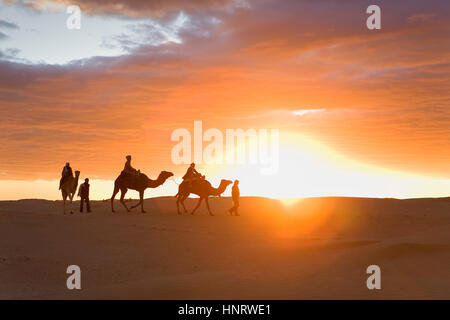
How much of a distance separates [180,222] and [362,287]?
1315 cm

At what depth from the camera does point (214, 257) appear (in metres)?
16.9

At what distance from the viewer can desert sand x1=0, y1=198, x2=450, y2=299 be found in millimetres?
12297

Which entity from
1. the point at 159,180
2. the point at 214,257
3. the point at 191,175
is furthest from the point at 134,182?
the point at 214,257

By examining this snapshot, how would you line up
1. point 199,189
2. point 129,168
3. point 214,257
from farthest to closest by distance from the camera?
point 199,189 < point 129,168 < point 214,257

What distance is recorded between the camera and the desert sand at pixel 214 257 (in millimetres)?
12297

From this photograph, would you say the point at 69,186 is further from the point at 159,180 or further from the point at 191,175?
the point at 191,175

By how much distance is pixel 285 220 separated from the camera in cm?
2770

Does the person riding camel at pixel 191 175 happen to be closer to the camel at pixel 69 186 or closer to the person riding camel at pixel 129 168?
the person riding camel at pixel 129 168

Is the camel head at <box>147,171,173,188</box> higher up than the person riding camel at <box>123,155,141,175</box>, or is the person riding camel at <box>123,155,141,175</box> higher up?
the person riding camel at <box>123,155,141,175</box>

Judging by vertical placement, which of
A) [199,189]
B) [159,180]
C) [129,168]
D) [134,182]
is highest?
[129,168]

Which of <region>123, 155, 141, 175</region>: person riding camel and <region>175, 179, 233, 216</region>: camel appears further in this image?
<region>175, 179, 233, 216</region>: camel

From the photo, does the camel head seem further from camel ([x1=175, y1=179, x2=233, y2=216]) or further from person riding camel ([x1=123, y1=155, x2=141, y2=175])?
person riding camel ([x1=123, y1=155, x2=141, y2=175])

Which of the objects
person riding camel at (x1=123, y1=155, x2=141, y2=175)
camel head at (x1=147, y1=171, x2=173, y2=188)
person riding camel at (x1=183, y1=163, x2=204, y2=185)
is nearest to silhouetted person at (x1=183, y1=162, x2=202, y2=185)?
person riding camel at (x1=183, y1=163, x2=204, y2=185)
